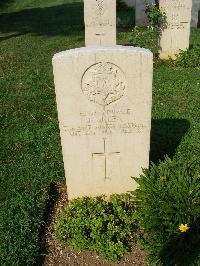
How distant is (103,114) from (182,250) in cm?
164

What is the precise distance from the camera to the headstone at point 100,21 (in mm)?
9820

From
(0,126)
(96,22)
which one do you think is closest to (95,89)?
(0,126)

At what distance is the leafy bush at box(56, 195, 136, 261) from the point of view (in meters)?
4.24

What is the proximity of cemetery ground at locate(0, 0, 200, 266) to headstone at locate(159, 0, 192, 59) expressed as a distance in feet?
1.26

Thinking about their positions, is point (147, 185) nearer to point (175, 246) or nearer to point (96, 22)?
point (175, 246)

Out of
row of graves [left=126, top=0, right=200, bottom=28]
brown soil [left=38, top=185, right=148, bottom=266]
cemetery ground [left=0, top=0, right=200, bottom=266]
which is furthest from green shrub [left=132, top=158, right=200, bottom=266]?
row of graves [left=126, top=0, right=200, bottom=28]

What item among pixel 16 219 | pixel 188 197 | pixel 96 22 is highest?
pixel 96 22

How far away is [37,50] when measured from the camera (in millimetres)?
11812

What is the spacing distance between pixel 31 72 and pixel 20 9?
10987 mm

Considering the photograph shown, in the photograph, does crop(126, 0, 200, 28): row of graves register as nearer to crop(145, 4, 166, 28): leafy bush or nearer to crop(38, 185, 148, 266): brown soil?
crop(145, 4, 166, 28): leafy bush

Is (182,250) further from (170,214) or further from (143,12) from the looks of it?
(143,12)

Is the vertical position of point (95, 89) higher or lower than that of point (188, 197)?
higher

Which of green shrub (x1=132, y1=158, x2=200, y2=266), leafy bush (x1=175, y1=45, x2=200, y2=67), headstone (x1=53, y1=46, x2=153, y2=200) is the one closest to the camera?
headstone (x1=53, y1=46, x2=153, y2=200)

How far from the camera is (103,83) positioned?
13.2 feet
